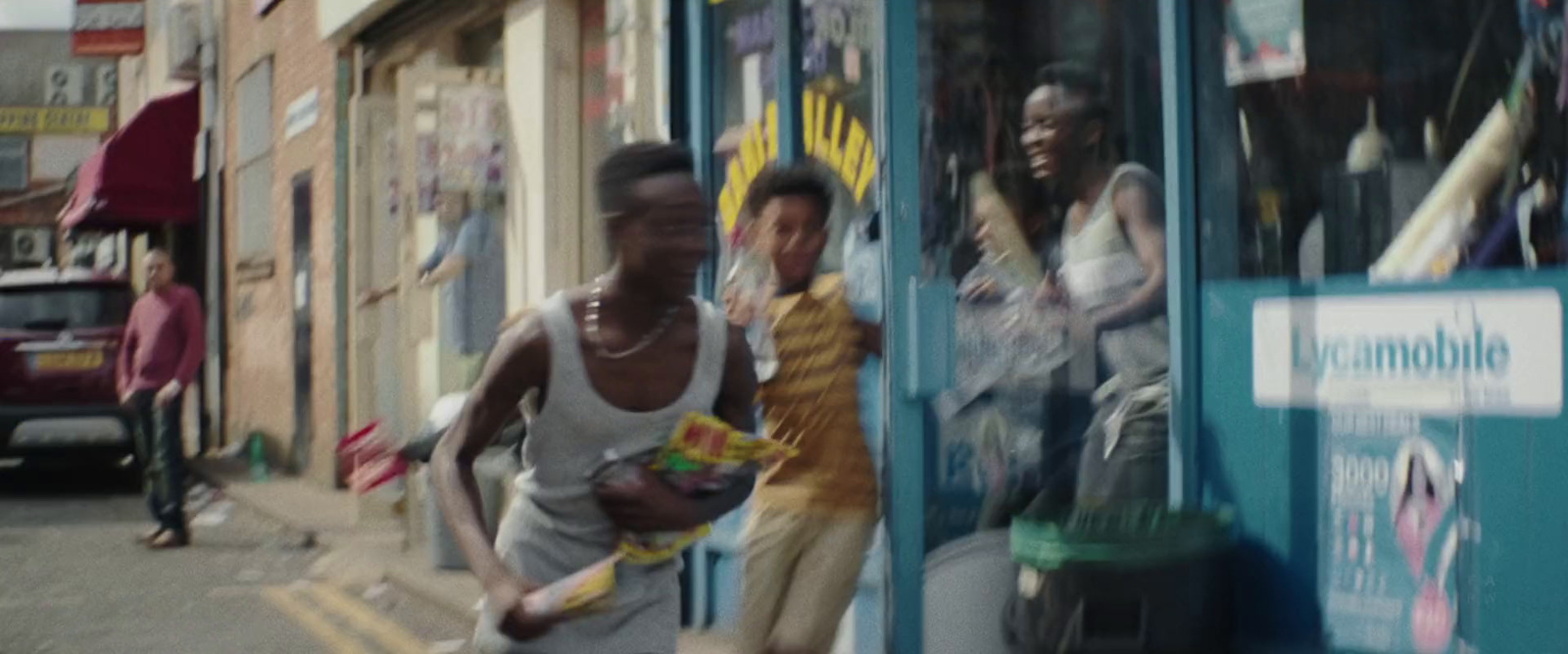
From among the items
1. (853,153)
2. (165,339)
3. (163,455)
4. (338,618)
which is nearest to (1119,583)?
(853,153)

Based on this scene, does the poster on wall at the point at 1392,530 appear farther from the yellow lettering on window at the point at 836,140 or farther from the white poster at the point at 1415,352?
the yellow lettering on window at the point at 836,140

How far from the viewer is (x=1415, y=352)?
4977 millimetres

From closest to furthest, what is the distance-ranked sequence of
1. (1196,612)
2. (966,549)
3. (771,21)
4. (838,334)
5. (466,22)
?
(1196,612) < (838,334) < (966,549) < (771,21) < (466,22)

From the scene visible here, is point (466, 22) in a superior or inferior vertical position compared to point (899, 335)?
superior

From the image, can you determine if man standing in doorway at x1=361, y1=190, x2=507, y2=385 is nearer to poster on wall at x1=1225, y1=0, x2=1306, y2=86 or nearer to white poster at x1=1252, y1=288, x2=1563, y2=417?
poster on wall at x1=1225, y1=0, x2=1306, y2=86

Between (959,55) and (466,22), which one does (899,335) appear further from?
(466,22)

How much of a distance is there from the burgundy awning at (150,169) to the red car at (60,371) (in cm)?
544

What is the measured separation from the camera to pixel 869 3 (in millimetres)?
7441

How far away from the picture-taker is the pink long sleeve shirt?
1203 centimetres

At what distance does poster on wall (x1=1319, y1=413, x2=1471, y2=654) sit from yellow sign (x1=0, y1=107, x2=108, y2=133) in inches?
1581

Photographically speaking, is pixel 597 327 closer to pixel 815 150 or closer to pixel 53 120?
pixel 815 150

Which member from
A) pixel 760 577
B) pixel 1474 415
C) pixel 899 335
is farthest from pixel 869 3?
pixel 1474 415

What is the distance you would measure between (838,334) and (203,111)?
59.3 feet

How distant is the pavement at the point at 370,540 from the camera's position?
367 inches
